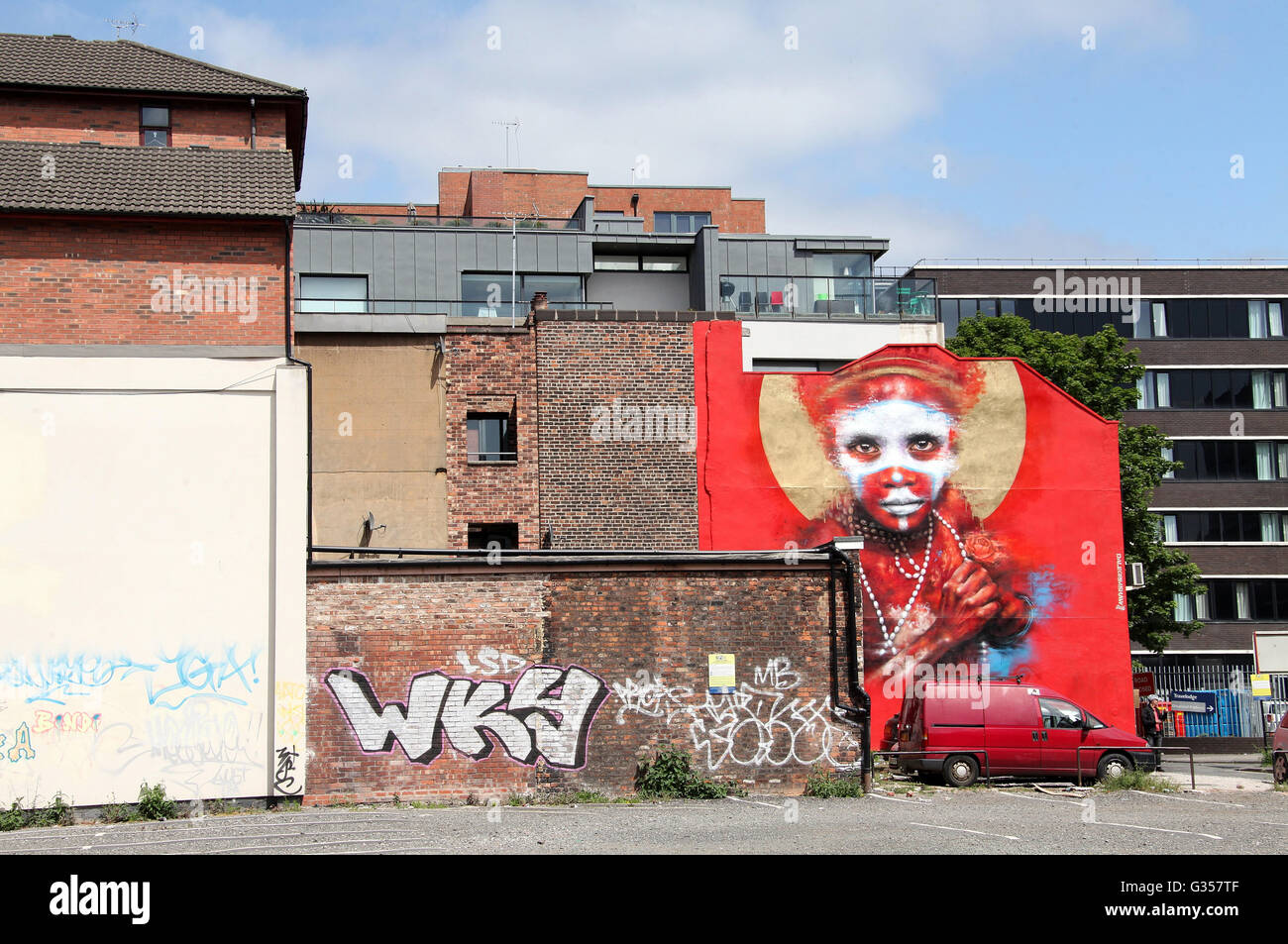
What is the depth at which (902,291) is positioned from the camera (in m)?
40.3

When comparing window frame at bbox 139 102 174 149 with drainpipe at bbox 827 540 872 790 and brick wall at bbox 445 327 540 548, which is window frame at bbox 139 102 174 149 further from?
drainpipe at bbox 827 540 872 790

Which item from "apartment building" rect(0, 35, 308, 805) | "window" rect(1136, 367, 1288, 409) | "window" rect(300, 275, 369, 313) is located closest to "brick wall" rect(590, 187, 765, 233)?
"window" rect(1136, 367, 1288, 409)

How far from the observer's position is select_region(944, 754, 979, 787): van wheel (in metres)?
21.1

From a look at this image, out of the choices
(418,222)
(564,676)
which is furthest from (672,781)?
(418,222)

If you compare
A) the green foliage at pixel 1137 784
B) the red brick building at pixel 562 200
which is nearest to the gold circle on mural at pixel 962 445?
the green foliage at pixel 1137 784

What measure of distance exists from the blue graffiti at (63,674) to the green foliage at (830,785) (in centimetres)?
992

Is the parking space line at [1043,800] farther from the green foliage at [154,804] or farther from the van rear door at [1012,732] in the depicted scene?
the green foliage at [154,804]

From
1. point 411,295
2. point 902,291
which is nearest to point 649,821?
point 902,291

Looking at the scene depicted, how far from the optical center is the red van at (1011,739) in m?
21.3

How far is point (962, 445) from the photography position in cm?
2784

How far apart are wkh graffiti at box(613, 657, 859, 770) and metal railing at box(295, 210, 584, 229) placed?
96.1 feet

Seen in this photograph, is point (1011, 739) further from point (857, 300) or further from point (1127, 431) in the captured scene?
point (1127, 431)

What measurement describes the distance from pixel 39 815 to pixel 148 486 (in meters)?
4.73

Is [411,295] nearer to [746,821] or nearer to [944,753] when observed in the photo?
[944,753]
